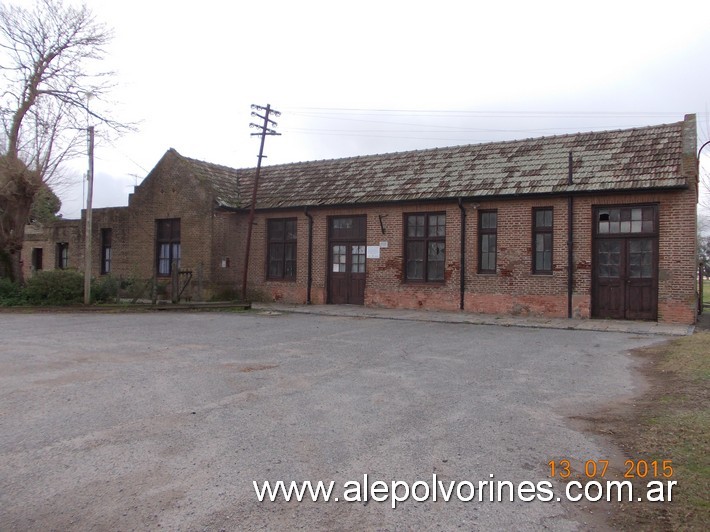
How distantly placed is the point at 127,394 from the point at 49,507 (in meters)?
3.18

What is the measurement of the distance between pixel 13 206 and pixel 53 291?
3968mm

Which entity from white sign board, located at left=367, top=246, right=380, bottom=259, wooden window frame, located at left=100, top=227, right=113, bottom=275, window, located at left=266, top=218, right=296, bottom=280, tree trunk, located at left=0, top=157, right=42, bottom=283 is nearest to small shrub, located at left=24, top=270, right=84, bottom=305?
tree trunk, located at left=0, top=157, right=42, bottom=283

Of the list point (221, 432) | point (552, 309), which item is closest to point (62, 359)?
point (221, 432)

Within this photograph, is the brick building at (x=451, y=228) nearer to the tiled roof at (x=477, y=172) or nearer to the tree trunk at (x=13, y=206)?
the tiled roof at (x=477, y=172)

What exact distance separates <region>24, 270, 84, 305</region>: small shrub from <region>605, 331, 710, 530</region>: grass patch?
18.1 metres

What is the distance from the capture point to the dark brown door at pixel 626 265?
15.3 metres

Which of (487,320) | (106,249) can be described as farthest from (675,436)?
(106,249)

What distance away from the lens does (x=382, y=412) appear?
596cm

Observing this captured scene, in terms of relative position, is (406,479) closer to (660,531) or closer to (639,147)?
(660,531)

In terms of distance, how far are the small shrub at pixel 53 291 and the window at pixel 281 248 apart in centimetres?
702

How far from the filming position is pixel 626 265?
51.3 ft

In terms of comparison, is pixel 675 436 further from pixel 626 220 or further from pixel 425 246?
pixel 425 246

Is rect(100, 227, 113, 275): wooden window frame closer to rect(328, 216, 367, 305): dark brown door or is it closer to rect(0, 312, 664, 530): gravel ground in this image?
rect(328, 216, 367, 305): dark brown door

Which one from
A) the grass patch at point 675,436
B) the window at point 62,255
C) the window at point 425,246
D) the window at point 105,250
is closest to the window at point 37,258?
the window at point 62,255
